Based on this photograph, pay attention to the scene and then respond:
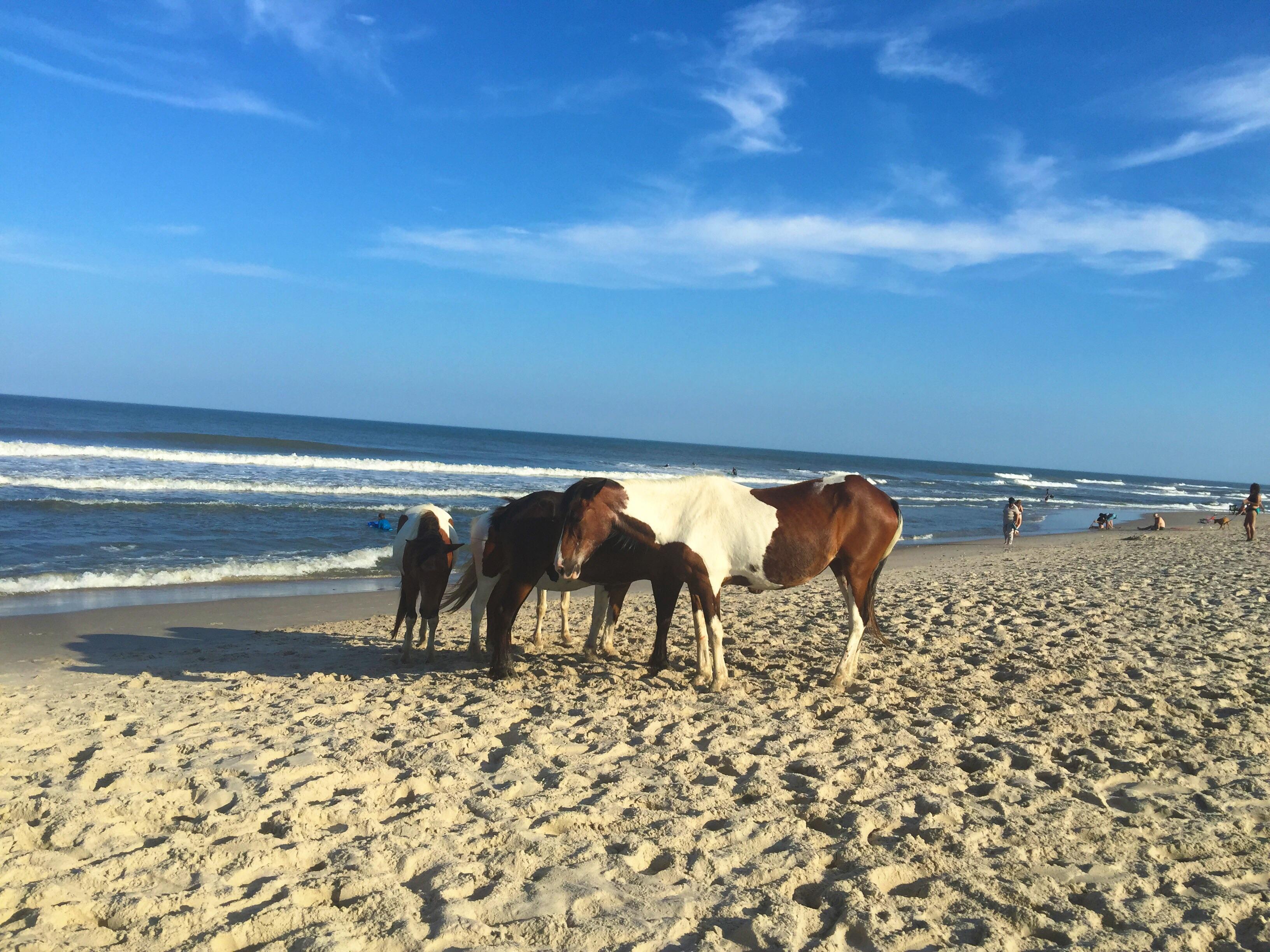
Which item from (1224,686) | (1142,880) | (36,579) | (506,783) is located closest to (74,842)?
(506,783)

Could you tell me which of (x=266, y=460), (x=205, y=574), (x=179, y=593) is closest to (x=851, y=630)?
(x=179, y=593)

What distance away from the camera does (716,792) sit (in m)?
4.55

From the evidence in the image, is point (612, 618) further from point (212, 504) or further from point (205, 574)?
point (212, 504)

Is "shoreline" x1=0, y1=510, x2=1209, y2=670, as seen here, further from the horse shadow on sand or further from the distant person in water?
the distant person in water

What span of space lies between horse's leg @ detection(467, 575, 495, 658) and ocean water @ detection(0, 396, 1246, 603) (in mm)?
6611

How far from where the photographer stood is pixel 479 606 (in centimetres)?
789

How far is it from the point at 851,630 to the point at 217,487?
22.9 m

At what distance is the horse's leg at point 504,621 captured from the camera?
7.11 meters

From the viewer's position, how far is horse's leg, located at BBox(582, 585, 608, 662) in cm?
795

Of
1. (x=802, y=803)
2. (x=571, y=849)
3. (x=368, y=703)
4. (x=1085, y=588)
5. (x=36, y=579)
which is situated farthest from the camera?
(x=1085, y=588)

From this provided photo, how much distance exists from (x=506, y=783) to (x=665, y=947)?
1.75 meters

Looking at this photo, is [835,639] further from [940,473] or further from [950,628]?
[940,473]

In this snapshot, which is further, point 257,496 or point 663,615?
point 257,496

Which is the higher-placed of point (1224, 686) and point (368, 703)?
point (1224, 686)
